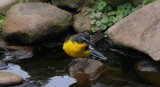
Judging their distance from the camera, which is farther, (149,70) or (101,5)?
(101,5)

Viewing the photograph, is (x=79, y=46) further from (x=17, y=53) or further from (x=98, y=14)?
(x=98, y=14)

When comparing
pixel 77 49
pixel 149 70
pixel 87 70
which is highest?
pixel 77 49

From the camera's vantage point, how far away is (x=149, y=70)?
7473mm

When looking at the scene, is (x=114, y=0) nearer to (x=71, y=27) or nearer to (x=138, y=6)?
(x=138, y=6)

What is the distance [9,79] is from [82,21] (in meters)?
2.64

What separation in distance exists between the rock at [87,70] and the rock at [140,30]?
0.71 m

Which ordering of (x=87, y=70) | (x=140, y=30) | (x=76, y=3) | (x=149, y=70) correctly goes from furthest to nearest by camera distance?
1. (x=76, y=3)
2. (x=140, y=30)
3. (x=149, y=70)
4. (x=87, y=70)

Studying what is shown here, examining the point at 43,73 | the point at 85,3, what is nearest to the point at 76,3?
the point at 85,3

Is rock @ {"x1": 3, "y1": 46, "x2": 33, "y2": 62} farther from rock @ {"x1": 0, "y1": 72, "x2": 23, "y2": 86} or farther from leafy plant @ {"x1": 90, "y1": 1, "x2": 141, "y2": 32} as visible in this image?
leafy plant @ {"x1": 90, "y1": 1, "x2": 141, "y2": 32}

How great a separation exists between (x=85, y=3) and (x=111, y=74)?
2509 millimetres

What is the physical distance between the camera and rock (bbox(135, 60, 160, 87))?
7154mm

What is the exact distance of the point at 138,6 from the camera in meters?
8.73

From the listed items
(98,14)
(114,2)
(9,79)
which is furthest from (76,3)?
(9,79)

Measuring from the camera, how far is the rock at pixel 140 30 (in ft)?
24.8
